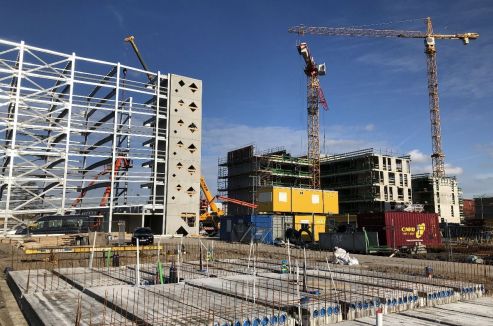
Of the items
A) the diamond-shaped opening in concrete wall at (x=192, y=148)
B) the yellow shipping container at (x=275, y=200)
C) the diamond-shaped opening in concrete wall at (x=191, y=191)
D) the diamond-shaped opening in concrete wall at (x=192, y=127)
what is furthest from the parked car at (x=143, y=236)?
the diamond-shaped opening in concrete wall at (x=192, y=127)

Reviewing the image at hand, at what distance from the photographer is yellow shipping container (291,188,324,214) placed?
6250cm

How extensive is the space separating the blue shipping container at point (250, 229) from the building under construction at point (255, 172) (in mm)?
30589

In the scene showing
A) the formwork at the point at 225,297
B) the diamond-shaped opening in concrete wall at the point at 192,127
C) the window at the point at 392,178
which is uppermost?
the diamond-shaped opening in concrete wall at the point at 192,127

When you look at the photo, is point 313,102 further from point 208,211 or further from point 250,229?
point 250,229

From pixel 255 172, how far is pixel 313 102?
91.8ft

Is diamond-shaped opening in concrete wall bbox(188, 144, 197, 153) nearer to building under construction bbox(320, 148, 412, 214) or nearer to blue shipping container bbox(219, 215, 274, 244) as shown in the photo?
blue shipping container bbox(219, 215, 274, 244)

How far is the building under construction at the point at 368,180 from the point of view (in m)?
89.6

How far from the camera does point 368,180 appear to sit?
297 ft

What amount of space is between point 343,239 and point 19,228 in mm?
43303

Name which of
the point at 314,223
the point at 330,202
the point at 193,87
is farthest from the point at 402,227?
the point at 193,87

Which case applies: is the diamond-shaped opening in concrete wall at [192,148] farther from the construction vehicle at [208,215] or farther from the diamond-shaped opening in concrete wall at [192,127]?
the construction vehicle at [208,215]

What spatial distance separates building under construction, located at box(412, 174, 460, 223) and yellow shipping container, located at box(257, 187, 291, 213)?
54.0 m

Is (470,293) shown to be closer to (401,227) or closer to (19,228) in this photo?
(401,227)

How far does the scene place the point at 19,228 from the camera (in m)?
53.5
